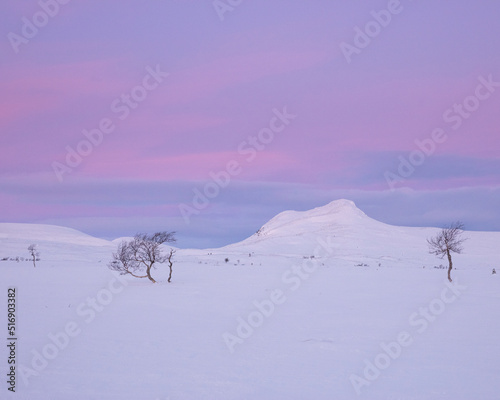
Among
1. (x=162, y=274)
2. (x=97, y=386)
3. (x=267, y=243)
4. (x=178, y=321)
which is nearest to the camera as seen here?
(x=97, y=386)

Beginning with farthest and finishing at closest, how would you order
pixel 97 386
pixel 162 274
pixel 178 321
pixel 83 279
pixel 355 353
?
pixel 162 274 < pixel 83 279 < pixel 178 321 < pixel 355 353 < pixel 97 386

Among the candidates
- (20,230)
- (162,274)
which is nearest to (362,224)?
(162,274)

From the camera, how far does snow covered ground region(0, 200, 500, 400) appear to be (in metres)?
10.7

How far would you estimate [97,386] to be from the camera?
10.4 metres

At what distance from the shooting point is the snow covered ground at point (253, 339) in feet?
35.0

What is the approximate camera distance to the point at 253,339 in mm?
15562

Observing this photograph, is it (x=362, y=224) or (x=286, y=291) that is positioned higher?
(x=362, y=224)

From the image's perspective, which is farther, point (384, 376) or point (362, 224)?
point (362, 224)

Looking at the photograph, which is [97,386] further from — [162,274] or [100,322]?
[162,274]

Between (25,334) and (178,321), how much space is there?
18.1 feet

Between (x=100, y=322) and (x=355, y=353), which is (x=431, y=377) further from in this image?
(x=100, y=322)

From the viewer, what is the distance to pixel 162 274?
43438 millimetres

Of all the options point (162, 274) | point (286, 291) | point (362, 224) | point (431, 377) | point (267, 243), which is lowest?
point (431, 377)

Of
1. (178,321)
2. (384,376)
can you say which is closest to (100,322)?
(178,321)
